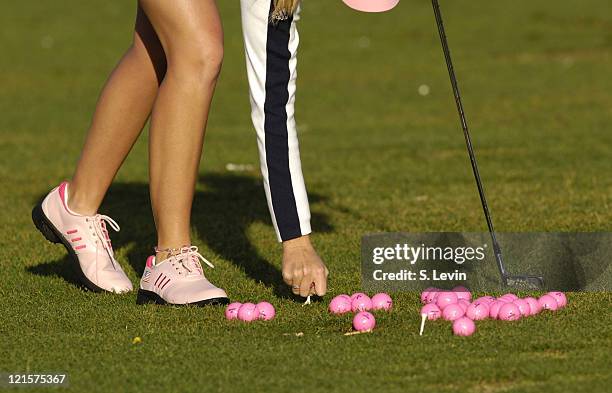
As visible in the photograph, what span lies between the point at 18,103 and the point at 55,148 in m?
3.38

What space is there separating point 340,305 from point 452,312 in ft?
1.51

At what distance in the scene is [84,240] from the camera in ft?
19.5

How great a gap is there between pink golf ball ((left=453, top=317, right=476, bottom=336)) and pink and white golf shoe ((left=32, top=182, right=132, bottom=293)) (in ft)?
5.45

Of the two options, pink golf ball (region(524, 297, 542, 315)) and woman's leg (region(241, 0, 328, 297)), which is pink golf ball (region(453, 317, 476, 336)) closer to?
A: pink golf ball (region(524, 297, 542, 315))

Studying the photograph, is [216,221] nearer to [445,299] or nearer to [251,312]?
[251,312]

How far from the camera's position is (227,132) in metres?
11.8

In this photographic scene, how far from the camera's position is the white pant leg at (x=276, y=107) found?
4.98 meters

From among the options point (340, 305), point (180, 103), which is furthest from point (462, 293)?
point (180, 103)

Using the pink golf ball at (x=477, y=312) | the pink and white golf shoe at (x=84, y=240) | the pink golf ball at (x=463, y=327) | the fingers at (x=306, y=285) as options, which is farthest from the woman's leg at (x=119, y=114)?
the pink golf ball at (x=463, y=327)

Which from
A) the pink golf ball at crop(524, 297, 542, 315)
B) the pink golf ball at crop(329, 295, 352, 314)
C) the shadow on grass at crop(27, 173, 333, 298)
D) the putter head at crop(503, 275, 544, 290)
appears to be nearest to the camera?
the pink golf ball at crop(524, 297, 542, 315)

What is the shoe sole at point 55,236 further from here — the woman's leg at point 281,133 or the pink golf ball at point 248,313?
the woman's leg at point 281,133

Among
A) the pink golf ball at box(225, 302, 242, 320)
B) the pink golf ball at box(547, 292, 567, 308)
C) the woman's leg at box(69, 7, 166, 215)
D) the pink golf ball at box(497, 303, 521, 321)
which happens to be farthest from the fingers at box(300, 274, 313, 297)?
the woman's leg at box(69, 7, 166, 215)

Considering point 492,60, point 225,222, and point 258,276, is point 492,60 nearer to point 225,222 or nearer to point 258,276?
point 225,222

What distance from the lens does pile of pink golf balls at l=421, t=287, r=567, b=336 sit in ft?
16.2
